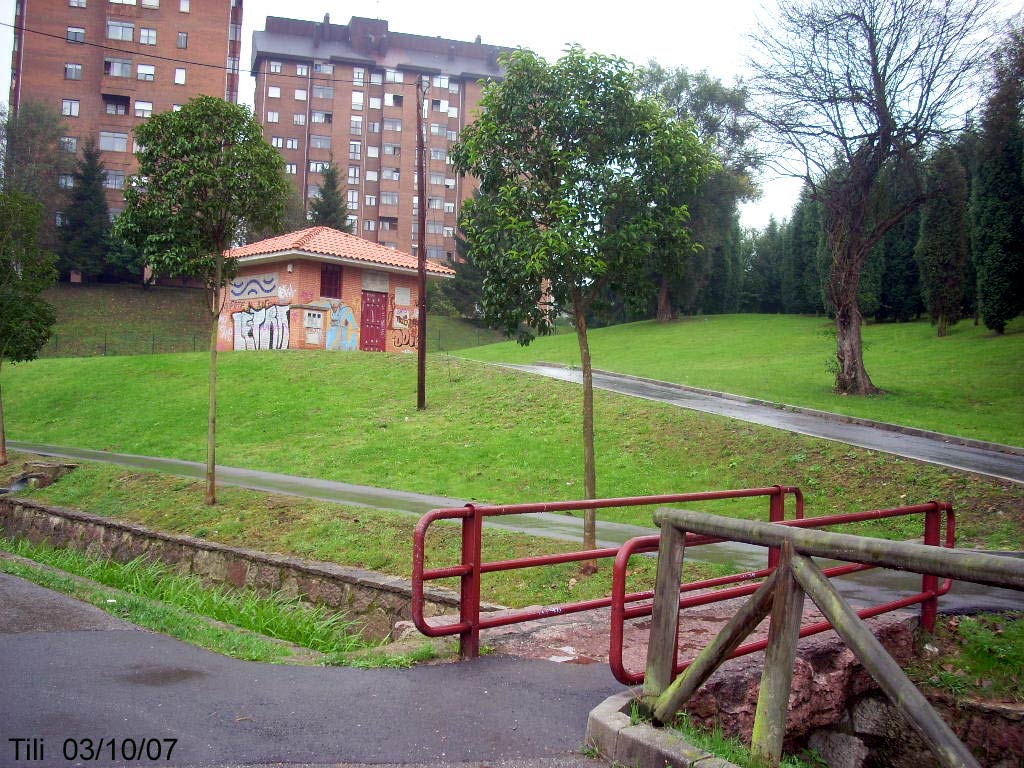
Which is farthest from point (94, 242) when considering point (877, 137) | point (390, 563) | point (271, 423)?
point (390, 563)

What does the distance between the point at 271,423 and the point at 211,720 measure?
729 inches

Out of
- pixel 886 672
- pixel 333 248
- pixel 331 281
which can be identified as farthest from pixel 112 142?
pixel 886 672

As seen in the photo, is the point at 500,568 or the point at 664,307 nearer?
the point at 500,568

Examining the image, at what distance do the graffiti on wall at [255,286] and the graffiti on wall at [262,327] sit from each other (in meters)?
0.52

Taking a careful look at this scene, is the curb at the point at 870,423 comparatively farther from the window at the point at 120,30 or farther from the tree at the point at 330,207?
the window at the point at 120,30

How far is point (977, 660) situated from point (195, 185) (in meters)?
11.6

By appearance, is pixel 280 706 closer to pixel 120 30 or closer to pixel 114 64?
pixel 114 64

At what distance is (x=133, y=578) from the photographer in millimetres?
9516

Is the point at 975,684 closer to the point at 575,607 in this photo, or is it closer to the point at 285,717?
the point at 575,607

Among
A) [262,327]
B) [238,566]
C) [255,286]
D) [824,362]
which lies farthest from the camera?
[255,286]

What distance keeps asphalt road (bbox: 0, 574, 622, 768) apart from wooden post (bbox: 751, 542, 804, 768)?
90 centimetres

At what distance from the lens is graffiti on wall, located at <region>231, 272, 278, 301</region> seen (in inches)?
1329

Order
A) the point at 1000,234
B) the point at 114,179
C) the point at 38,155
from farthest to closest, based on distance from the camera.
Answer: the point at 114,179, the point at 38,155, the point at 1000,234

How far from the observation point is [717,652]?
11.9 ft
